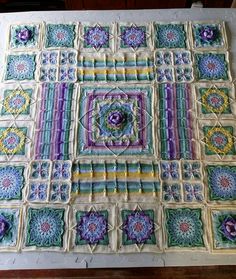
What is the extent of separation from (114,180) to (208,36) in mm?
656

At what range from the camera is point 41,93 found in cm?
142

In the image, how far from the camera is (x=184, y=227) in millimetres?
1195

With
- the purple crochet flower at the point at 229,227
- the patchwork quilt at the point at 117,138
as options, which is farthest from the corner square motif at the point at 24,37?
the purple crochet flower at the point at 229,227

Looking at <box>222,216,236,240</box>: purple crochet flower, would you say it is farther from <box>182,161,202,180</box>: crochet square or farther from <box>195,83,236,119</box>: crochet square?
<box>195,83,236,119</box>: crochet square

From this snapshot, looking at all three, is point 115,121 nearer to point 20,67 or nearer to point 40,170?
point 40,170

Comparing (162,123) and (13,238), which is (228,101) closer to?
(162,123)

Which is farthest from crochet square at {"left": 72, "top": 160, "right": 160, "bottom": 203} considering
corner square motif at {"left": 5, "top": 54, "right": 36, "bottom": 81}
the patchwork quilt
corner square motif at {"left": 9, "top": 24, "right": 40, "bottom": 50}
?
corner square motif at {"left": 9, "top": 24, "right": 40, "bottom": 50}

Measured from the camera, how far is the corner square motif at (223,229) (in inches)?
45.9

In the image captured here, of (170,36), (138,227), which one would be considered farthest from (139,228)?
(170,36)

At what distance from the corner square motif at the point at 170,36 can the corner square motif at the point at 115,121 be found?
0.68 feet

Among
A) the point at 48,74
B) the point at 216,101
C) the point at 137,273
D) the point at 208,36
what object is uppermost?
the point at 208,36

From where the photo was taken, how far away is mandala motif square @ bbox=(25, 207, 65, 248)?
1.18 meters

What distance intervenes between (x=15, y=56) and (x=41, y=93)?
19cm

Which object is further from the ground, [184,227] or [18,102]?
[18,102]
